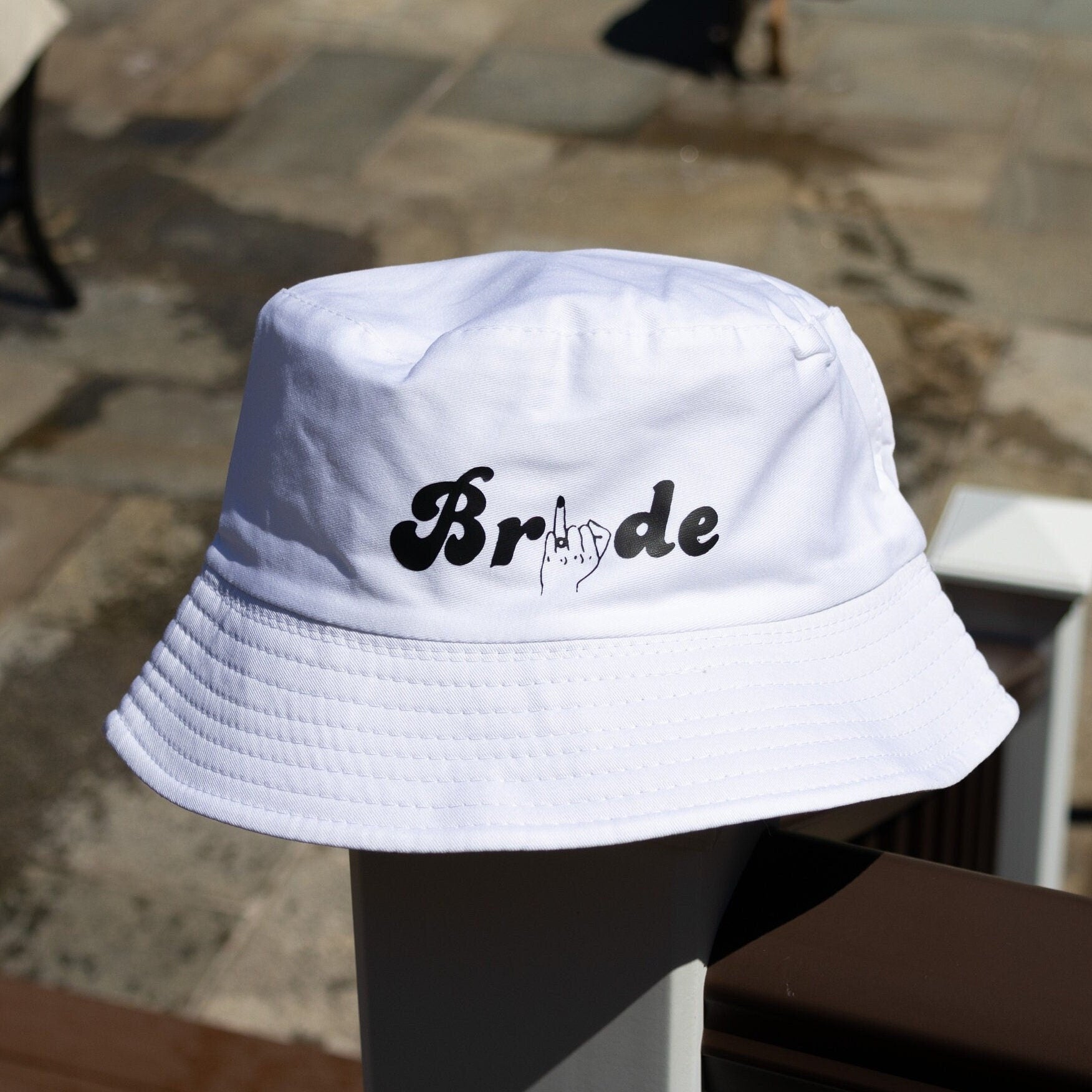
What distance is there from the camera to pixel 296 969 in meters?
3.17

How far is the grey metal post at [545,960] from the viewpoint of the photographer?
104 cm

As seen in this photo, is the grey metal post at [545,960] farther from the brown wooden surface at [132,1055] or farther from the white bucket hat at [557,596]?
the brown wooden surface at [132,1055]

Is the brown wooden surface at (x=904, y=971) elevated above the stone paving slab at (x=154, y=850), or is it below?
above

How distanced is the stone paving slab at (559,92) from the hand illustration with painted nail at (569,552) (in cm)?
564

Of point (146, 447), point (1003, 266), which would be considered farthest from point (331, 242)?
point (1003, 266)

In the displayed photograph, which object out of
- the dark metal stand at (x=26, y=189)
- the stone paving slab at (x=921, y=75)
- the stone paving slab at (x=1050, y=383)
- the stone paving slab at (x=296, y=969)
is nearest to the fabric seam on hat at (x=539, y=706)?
the stone paving slab at (x=296, y=969)

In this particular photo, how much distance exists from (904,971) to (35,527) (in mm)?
3889

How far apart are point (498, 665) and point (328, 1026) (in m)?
2.22

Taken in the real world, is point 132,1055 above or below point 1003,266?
above

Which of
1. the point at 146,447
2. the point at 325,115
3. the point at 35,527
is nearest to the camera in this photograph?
the point at 35,527

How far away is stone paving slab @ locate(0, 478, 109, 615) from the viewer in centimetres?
423

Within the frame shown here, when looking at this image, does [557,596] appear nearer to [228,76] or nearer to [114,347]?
[114,347]

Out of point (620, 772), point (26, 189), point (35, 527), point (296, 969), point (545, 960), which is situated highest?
point (620, 772)

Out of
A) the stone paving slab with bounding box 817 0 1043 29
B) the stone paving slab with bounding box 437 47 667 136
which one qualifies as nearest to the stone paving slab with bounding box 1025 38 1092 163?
the stone paving slab with bounding box 817 0 1043 29
